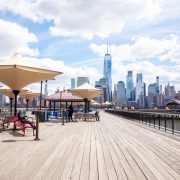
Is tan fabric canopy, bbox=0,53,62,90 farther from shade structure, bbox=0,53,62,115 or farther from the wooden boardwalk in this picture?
the wooden boardwalk

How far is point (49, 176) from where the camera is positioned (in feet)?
18.8

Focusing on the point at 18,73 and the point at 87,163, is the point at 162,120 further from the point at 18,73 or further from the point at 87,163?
the point at 87,163

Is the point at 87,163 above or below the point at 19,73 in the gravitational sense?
below

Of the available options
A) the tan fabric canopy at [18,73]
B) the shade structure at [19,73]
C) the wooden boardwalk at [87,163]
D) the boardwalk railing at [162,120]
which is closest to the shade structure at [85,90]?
the boardwalk railing at [162,120]

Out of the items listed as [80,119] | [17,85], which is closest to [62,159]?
[17,85]

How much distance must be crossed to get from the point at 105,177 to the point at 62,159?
6.64ft

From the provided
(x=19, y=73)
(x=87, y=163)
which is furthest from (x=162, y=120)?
(x=87, y=163)

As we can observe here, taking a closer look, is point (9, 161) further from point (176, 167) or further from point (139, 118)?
point (139, 118)

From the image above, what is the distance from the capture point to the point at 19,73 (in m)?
14.9

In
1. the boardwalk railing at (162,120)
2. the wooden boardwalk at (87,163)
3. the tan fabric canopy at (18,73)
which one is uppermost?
the tan fabric canopy at (18,73)

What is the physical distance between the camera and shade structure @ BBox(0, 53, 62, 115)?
46.1 ft

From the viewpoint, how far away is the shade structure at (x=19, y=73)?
14.0 meters

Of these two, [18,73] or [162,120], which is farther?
[162,120]

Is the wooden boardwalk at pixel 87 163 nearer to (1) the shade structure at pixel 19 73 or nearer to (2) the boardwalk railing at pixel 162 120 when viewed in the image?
(1) the shade structure at pixel 19 73
